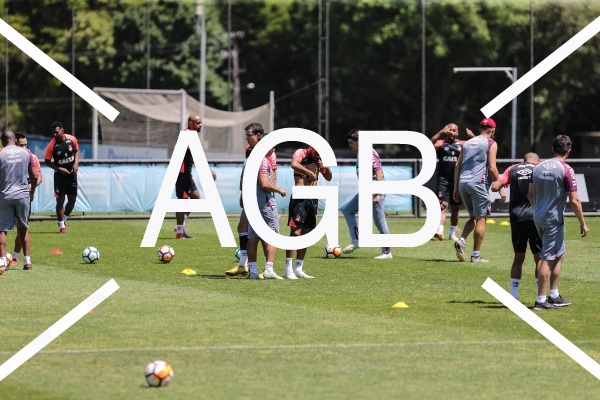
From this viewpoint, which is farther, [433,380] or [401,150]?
[401,150]

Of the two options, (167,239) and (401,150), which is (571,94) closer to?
(401,150)

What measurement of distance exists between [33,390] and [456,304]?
6.08 metres

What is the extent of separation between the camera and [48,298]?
1388 cm

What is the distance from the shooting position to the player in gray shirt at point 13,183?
16.6 metres

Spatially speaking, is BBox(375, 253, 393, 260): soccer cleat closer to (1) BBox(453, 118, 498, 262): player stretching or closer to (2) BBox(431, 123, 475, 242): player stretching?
(1) BBox(453, 118, 498, 262): player stretching

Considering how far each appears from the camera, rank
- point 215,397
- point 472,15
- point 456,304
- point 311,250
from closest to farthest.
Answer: point 215,397 < point 456,304 < point 311,250 < point 472,15

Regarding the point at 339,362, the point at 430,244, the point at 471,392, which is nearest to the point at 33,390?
the point at 339,362

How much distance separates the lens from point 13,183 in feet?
54.6

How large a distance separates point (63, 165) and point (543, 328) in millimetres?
14268

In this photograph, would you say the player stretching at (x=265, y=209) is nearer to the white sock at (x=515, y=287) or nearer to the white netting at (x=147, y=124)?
the white sock at (x=515, y=287)

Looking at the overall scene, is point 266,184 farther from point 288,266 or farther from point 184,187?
point 184,187

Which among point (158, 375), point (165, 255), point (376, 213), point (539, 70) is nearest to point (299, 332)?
point (158, 375)

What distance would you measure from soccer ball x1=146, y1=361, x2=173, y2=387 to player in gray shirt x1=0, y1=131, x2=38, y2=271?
→ 8.04m

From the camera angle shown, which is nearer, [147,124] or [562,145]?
[562,145]
